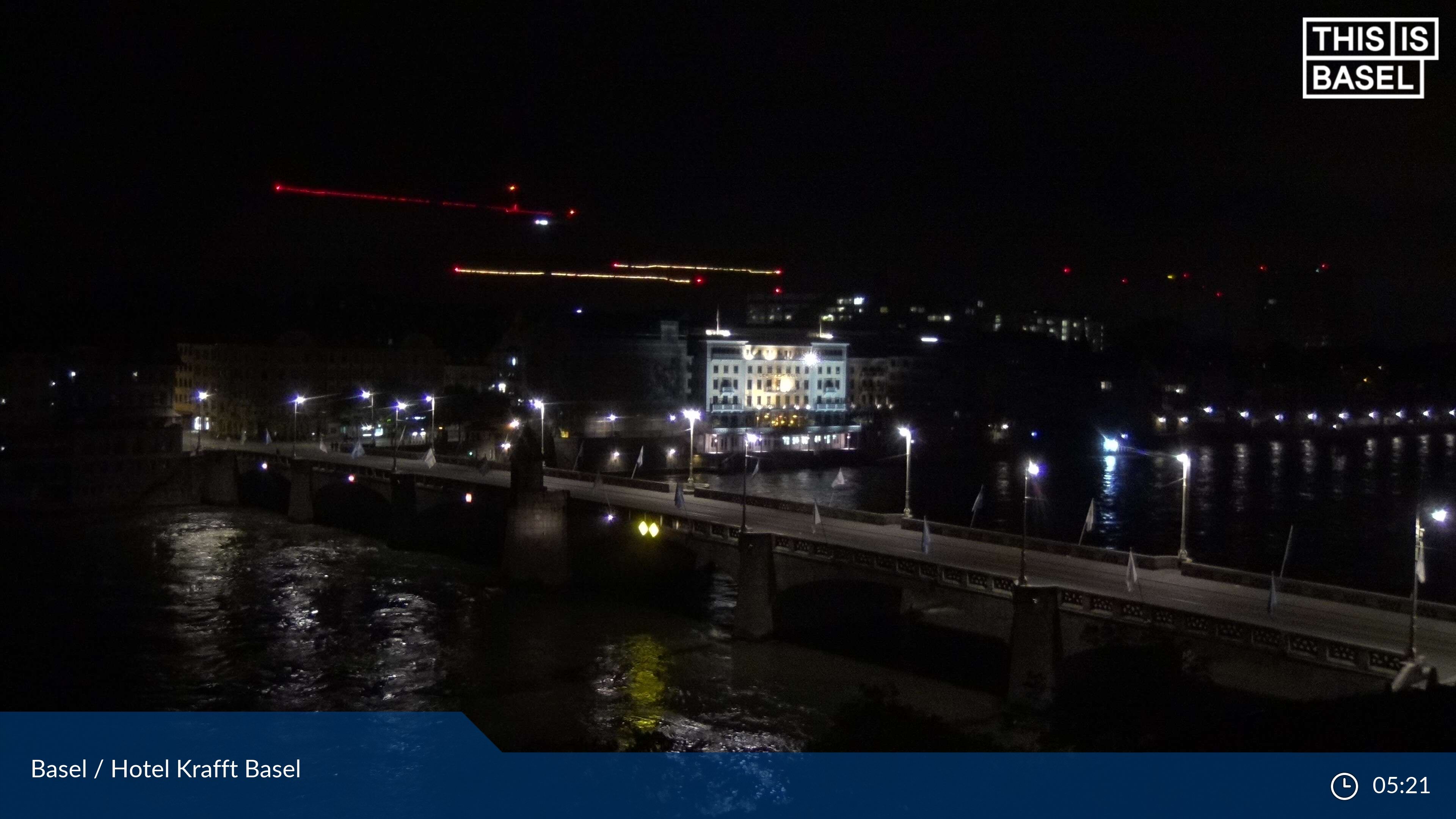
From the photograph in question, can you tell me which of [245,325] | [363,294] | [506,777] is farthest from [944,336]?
[506,777]

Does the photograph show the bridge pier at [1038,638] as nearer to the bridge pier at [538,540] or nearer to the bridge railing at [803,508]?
the bridge railing at [803,508]

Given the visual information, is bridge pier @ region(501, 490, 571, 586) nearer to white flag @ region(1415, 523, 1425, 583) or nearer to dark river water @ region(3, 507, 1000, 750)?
dark river water @ region(3, 507, 1000, 750)

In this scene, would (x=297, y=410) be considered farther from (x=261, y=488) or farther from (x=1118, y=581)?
(x=1118, y=581)

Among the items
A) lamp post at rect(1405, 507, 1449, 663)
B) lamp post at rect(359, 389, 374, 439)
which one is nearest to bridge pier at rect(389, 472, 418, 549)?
lamp post at rect(359, 389, 374, 439)

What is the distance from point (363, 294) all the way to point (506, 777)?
12189 centimetres

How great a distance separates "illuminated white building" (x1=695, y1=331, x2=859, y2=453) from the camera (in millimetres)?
117688

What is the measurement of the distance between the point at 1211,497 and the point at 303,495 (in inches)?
2326

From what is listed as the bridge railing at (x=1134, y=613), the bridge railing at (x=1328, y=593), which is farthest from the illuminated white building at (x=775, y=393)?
the bridge railing at (x=1328, y=593)

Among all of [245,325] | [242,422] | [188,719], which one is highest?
[245,325]

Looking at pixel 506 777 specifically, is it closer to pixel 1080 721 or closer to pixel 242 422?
pixel 1080 721

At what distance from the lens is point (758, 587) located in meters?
36.0

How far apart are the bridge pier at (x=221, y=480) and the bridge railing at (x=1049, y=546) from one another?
4586cm

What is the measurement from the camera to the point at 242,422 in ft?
334

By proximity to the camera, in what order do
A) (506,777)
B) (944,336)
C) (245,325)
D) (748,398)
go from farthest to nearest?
(944,336) → (748,398) → (245,325) → (506,777)
